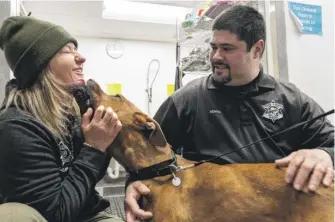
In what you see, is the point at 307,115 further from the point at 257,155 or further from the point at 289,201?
the point at 289,201

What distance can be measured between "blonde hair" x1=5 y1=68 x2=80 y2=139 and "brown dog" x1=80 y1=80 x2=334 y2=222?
0.12 meters

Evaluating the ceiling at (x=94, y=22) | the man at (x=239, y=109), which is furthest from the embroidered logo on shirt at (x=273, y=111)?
the ceiling at (x=94, y=22)

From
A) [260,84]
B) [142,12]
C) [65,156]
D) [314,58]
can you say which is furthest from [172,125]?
[142,12]

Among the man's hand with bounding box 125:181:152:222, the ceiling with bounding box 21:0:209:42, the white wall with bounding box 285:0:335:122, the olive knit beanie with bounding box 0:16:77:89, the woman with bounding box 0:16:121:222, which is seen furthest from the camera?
the ceiling with bounding box 21:0:209:42

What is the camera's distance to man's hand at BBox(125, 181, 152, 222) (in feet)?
4.05

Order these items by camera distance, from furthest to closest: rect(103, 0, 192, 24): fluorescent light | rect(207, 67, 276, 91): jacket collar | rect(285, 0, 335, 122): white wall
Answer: rect(103, 0, 192, 24): fluorescent light < rect(285, 0, 335, 122): white wall < rect(207, 67, 276, 91): jacket collar

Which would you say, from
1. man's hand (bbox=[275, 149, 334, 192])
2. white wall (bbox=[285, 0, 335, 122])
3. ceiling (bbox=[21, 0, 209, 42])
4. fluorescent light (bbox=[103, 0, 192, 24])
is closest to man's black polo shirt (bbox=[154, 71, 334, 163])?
white wall (bbox=[285, 0, 335, 122])

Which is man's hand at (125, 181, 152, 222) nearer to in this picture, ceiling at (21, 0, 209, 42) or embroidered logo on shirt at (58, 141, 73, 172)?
embroidered logo on shirt at (58, 141, 73, 172)

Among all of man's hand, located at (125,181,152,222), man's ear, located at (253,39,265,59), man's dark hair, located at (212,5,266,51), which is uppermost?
man's dark hair, located at (212,5,266,51)

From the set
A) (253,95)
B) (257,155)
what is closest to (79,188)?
(257,155)

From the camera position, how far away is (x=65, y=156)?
130cm

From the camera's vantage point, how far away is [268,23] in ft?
6.68

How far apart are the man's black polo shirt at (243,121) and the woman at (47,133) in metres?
0.51

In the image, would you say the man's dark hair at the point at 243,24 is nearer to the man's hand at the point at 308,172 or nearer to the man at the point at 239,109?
the man at the point at 239,109
